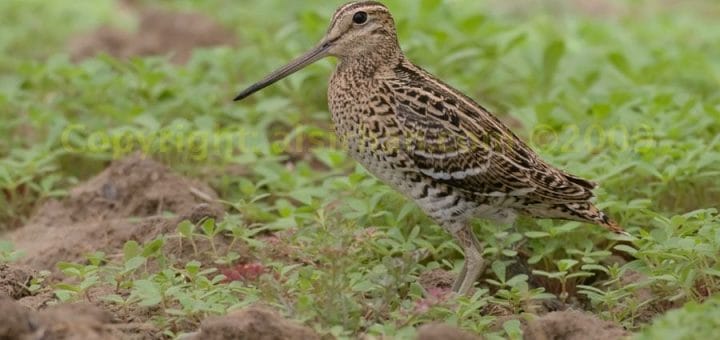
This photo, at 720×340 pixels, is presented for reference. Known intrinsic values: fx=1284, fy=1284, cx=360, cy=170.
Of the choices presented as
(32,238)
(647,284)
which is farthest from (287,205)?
(647,284)

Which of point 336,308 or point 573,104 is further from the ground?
point 573,104

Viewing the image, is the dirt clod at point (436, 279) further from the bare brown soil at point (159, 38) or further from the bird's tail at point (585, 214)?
the bare brown soil at point (159, 38)

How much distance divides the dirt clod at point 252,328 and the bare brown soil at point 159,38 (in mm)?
5493

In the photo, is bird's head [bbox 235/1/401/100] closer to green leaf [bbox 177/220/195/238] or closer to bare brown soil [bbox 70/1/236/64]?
green leaf [bbox 177/220/195/238]

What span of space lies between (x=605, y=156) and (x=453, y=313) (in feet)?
6.30

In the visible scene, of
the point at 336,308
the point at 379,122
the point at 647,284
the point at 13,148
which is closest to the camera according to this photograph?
the point at 336,308

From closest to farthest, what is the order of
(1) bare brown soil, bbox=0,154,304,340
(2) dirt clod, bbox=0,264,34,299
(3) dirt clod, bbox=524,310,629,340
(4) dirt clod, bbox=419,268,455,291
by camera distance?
(1) bare brown soil, bbox=0,154,304,340 < (3) dirt clod, bbox=524,310,629,340 < (2) dirt clod, bbox=0,264,34,299 < (4) dirt clod, bbox=419,268,455,291

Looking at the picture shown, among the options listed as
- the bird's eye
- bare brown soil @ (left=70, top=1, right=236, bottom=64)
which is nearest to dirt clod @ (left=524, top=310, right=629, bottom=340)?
the bird's eye

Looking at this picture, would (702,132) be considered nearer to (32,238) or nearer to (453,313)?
(453,313)

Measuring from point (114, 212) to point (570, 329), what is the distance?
2976 mm

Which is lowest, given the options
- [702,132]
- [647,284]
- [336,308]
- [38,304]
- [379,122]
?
[38,304]

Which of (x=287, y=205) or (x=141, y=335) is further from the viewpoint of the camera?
(x=287, y=205)

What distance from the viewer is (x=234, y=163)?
25.0ft

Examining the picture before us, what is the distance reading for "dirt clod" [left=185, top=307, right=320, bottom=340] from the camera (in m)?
4.74
